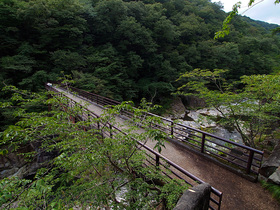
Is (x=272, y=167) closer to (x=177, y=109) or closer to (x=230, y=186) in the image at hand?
(x=230, y=186)

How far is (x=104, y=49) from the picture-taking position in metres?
18.9

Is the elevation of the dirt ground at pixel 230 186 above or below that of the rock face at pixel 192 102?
above

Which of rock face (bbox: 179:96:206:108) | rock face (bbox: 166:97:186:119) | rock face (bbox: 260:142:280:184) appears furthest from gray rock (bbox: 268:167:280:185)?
rock face (bbox: 179:96:206:108)

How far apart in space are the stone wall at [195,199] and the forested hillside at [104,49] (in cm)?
1375

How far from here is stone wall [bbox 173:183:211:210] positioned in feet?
5.34

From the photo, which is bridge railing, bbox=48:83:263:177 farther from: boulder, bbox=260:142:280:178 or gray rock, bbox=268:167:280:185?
gray rock, bbox=268:167:280:185

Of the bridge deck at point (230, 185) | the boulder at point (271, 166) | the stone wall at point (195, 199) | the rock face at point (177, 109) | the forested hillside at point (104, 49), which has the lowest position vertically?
the rock face at point (177, 109)

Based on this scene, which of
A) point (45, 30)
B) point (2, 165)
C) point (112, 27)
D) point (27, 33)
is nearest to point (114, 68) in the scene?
point (112, 27)

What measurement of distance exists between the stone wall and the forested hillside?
13.8 metres

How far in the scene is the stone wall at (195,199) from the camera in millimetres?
1629

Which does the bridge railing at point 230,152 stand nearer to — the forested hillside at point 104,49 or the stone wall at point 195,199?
the stone wall at point 195,199

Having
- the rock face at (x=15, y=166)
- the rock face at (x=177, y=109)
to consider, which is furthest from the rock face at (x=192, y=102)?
the rock face at (x=15, y=166)

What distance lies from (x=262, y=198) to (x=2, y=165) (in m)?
13.4

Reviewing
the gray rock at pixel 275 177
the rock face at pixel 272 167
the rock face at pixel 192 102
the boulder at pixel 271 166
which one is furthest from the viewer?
the rock face at pixel 192 102
